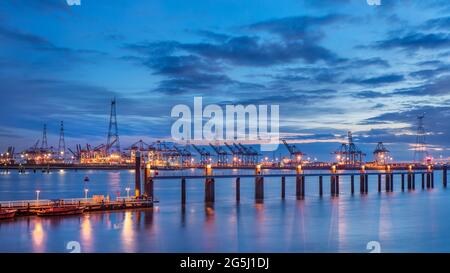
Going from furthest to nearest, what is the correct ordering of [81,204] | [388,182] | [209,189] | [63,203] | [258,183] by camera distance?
[388,182] < [258,183] < [209,189] < [81,204] < [63,203]

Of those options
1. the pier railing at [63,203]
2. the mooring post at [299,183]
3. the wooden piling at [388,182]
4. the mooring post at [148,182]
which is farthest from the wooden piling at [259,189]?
the wooden piling at [388,182]

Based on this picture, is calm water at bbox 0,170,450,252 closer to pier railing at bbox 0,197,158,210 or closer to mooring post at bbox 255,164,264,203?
pier railing at bbox 0,197,158,210

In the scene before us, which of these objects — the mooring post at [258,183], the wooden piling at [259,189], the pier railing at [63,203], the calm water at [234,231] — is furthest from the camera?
the wooden piling at [259,189]

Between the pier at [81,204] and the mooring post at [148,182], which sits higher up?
the mooring post at [148,182]

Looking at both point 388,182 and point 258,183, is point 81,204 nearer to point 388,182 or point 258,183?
point 258,183

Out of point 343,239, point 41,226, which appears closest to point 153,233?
point 41,226

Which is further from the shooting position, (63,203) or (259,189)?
(259,189)

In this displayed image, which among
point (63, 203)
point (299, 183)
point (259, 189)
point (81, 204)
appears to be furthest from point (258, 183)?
point (63, 203)

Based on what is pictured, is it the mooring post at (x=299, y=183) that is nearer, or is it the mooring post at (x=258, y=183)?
the mooring post at (x=258, y=183)

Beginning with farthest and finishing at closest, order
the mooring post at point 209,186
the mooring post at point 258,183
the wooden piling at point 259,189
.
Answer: the wooden piling at point 259,189 < the mooring post at point 258,183 < the mooring post at point 209,186

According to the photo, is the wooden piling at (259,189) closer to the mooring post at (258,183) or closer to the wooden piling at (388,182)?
the mooring post at (258,183)
